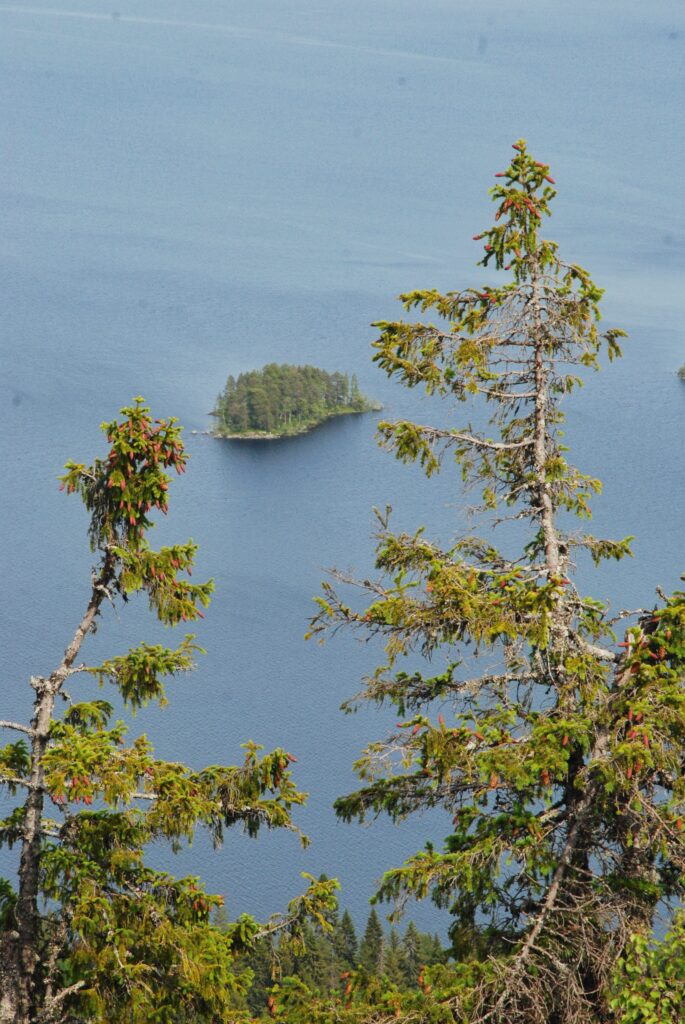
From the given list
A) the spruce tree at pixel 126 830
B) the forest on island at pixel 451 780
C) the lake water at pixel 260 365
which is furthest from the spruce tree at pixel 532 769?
the lake water at pixel 260 365

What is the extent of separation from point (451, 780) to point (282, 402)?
368ft

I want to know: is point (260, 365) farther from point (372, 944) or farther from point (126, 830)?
point (126, 830)

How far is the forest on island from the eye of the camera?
36.2ft

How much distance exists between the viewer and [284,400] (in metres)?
123

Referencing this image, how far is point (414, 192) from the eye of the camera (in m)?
183

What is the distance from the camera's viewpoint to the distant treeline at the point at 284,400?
11706 centimetres

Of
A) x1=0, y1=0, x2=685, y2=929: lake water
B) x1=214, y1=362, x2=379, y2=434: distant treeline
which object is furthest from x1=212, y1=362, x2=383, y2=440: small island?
x1=0, y1=0, x2=685, y2=929: lake water

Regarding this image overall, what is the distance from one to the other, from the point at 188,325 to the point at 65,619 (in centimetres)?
6029

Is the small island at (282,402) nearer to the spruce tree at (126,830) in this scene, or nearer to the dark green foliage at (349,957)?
the dark green foliage at (349,957)

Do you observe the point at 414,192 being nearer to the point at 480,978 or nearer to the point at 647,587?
the point at 647,587

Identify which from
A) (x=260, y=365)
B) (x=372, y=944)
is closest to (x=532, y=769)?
(x=372, y=944)

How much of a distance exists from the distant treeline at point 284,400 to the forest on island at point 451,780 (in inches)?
4022

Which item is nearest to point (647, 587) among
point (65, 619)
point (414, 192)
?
point (65, 619)

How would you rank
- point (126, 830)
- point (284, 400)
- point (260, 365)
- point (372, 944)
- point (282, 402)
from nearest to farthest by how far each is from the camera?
point (126, 830) → point (372, 944) → point (282, 402) → point (284, 400) → point (260, 365)
